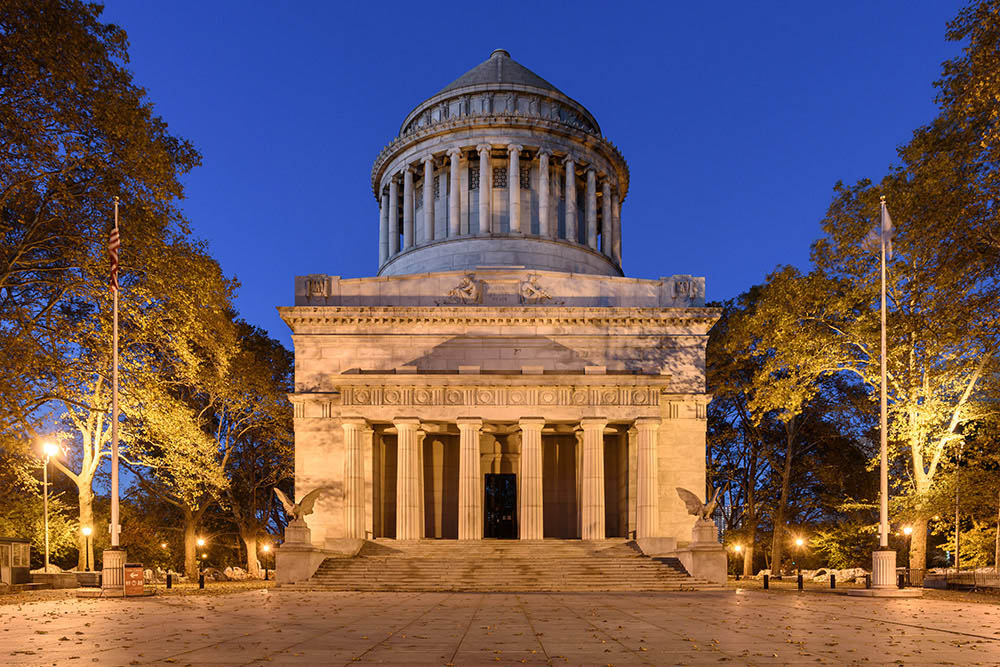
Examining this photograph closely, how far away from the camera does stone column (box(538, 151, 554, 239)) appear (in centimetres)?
5247

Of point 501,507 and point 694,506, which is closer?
point 694,506

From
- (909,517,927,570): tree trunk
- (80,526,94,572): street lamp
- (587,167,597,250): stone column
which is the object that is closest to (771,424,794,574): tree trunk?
(909,517,927,570): tree trunk

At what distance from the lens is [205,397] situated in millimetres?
47531

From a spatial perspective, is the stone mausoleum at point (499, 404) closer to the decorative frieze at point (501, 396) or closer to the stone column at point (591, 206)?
the decorative frieze at point (501, 396)

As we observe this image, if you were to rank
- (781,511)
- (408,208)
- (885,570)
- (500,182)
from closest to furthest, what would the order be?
1. (885,570)
2. (781,511)
3. (500,182)
4. (408,208)

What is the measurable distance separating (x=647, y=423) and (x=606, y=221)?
25.2m

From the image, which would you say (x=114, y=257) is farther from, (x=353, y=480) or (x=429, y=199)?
(x=429, y=199)

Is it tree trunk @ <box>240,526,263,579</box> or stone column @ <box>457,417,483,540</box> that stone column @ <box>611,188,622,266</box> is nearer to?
stone column @ <box>457,417,483,540</box>

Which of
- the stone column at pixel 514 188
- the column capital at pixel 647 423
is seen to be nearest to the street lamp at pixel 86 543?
the column capital at pixel 647 423

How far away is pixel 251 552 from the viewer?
49000 mm

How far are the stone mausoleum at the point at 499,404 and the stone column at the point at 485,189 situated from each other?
1.32 metres

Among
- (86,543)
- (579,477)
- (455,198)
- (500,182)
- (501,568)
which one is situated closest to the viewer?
(501,568)

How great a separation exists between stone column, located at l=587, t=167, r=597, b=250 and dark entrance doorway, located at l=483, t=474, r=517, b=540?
66.1ft

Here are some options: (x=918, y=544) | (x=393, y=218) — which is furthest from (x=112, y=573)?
(x=393, y=218)
